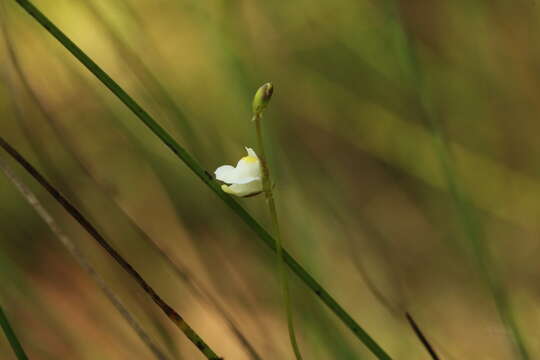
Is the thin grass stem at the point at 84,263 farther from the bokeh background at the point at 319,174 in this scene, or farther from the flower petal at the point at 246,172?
the bokeh background at the point at 319,174

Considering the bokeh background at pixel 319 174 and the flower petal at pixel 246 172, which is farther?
the bokeh background at pixel 319 174

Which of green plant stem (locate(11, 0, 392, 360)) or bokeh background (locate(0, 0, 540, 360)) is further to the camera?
bokeh background (locate(0, 0, 540, 360))

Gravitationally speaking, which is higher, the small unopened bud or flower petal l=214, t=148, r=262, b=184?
the small unopened bud

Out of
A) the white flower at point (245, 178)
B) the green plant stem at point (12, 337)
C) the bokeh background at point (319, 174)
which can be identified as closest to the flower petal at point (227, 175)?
the white flower at point (245, 178)

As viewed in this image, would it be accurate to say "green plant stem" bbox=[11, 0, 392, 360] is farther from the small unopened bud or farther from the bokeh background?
the bokeh background

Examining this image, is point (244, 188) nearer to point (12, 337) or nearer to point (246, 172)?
point (246, 172)

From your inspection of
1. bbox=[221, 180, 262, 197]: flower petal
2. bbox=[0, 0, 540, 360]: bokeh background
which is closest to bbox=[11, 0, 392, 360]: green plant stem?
bbox=[221, 180, 262, 197]: flower petal

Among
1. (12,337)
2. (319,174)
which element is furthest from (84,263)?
(319,174)
